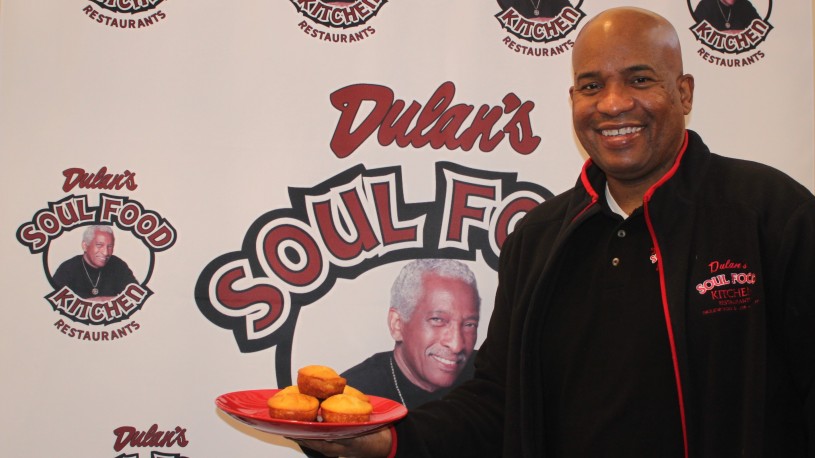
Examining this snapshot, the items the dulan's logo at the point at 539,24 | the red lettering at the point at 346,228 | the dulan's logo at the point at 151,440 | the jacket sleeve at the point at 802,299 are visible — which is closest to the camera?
the jacket sleeve at the point at 802,299

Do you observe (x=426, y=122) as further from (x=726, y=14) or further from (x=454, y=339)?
(x=726, y=14)

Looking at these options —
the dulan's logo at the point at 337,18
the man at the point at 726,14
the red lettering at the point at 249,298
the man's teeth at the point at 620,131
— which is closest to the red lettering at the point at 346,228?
the red lettering at the point at 249,298

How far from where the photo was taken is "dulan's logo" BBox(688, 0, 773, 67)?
2545 millimetres

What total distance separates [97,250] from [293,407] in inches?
37.0

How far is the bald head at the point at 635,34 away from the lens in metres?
1.73

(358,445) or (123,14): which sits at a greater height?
(123,14)

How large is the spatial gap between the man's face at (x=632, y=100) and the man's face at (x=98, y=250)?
4.67 feet

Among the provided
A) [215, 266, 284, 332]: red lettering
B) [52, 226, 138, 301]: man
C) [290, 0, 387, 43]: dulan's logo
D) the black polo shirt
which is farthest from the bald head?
[52, 226, 138, 301]: man

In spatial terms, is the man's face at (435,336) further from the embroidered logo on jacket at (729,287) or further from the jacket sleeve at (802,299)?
the jacket sleeve at (802,299)

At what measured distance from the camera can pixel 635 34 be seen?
1734 millimetres

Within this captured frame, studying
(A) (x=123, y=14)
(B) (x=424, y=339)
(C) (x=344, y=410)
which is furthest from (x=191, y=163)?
(C) (x=344, y=410)

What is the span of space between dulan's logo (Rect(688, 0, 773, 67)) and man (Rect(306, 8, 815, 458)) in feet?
2.85

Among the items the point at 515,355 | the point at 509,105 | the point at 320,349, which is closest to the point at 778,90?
the point at 509,105

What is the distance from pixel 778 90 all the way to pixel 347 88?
1453 millimetres
